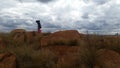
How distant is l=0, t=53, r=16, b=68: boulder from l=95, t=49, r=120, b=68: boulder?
487cm

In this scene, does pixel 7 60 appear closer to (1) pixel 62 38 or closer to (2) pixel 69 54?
(2) pixel 69 54

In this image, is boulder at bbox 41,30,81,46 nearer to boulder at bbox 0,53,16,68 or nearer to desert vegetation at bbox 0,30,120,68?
desert vegetation at bbox 0,30,120,68

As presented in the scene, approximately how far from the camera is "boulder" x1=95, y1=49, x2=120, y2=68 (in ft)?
58.6

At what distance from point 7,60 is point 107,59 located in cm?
581

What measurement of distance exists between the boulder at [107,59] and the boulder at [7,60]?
487 cm

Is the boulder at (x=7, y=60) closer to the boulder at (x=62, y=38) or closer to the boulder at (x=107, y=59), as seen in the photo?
the boulder at (x=62, y=38)

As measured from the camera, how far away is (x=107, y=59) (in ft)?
60.8

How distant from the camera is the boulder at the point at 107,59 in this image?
17875 millimetres

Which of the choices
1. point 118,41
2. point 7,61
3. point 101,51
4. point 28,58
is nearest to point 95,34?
point 118,41

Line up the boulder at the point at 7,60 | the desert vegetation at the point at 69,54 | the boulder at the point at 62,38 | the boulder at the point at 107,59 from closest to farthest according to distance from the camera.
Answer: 1. the boulder at the point at 107,59
2. the boulder at the point at 7,60
3. the desert vegetation at the point at 69,54
4. the boulder at the point at 62,38

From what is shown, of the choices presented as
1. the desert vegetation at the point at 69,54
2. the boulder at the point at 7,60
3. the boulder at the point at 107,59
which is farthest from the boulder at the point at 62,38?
the boulder at the point at 7,60

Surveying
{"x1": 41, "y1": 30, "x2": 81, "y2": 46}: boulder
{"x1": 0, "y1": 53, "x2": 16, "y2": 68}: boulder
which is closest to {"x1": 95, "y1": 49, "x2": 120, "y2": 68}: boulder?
{"x1": 41, "y1": 30, "x2": 81, "y2": 46}: boulder

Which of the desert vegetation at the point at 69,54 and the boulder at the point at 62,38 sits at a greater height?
the boulder at the point at 62,38

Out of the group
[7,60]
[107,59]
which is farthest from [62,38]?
[7,60]
